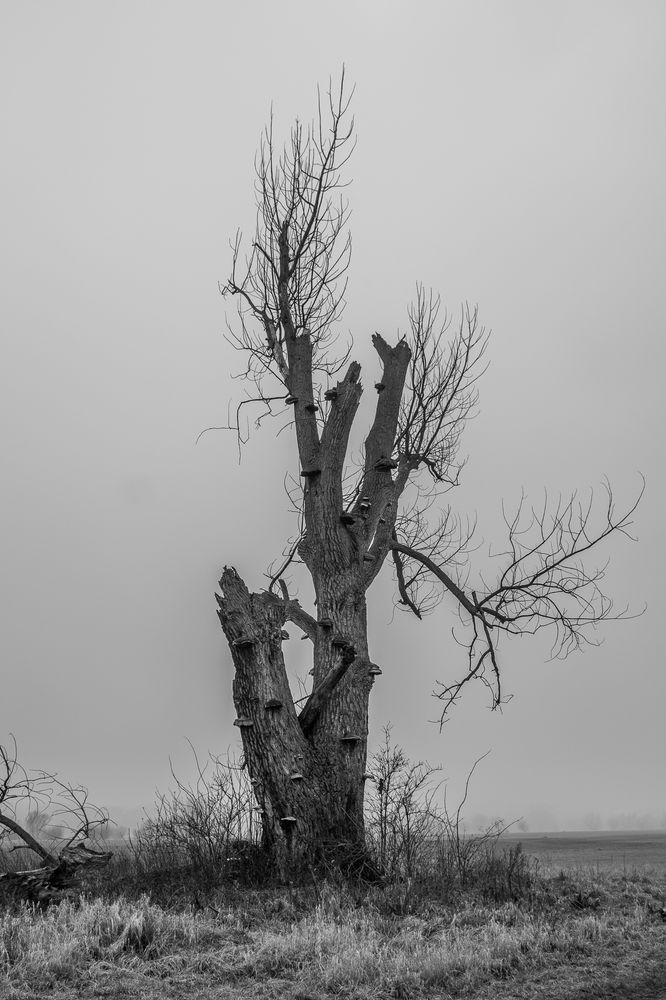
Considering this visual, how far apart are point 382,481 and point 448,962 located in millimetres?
7126

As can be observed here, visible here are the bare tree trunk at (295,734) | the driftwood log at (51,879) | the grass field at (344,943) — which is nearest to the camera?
the grass field at (344,943)

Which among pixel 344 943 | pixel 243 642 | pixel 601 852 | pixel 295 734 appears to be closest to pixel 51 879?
pixel 295 734

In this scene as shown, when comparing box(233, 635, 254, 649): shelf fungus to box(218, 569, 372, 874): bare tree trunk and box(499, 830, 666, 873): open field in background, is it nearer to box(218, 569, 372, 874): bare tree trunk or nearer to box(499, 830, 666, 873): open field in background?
box(218, 569, 372, 874): bare tree trunk

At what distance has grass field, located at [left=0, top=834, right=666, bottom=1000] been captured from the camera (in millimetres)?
5285

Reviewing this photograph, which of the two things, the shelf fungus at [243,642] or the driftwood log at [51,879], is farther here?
the shelf fungus at [243,642]

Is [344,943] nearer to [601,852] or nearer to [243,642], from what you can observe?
[243,642]

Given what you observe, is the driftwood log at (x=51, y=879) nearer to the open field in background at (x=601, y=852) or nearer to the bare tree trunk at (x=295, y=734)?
the bare tree trunk at (x=295, y=734)

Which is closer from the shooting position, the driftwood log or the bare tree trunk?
the driftwood log

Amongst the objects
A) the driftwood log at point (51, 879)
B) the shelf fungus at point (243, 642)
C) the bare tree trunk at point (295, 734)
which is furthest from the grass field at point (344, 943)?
the shelf fungus at point (243, 642)

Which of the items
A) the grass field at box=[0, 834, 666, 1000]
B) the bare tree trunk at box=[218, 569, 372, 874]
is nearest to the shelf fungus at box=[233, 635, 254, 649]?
the bare tree trunk at box=[218, 569, 372, 874]

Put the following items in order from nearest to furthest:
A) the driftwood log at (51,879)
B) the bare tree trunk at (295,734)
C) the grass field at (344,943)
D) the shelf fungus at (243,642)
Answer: the grass field at (344,943) → the driftwood log at (51,879) → the bare tree trunk at (295,734) → the shelf fungus at (243,642)

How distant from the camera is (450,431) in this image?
13469 mm

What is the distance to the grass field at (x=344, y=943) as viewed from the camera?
208 inches

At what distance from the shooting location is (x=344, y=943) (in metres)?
6.00
